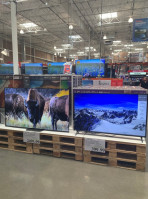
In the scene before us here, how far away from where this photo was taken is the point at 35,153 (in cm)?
320

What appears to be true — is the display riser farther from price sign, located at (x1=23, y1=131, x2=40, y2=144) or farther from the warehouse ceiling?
the warehouse ceiling

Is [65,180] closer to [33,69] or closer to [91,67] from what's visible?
[91,67]

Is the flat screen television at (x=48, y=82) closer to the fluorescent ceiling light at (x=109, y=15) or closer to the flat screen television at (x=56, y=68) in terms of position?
the flat screen television at (x=56, y=68)

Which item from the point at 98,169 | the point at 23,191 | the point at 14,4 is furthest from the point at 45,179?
the point at 14,4

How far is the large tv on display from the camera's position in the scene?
4422mm

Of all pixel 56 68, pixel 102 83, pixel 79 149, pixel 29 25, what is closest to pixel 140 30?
pixel 102 83

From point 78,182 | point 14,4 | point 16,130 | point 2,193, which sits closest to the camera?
point 2,193

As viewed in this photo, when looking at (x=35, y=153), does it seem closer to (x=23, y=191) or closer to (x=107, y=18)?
(x=23, y=191)

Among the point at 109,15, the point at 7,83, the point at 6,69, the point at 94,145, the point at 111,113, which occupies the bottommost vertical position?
the point at 94,145

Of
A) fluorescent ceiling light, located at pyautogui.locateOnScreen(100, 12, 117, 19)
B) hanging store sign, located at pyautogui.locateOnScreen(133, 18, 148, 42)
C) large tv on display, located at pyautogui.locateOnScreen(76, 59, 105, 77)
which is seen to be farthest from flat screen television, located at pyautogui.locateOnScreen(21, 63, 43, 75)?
fluorescent ceiling light, located at pyautogui.locateOnScreen(100, 12, 117, 19)

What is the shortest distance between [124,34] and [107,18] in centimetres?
469

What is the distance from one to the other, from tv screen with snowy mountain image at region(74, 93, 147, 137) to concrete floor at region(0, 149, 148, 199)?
2.13ft

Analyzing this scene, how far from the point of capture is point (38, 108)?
3184 mm

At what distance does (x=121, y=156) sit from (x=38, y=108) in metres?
1.77
